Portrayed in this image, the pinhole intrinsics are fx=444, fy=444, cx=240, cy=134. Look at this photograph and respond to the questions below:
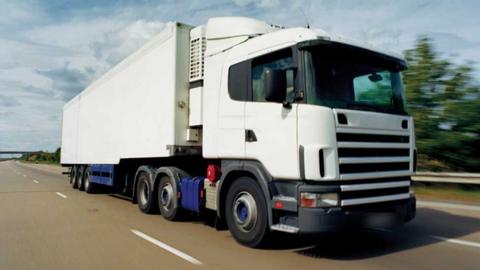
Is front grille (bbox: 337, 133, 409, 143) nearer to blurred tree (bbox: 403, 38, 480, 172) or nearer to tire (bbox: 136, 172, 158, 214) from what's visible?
tire (bbox: 136, 172, 158, 214)

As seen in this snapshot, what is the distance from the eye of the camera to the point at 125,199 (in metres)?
14.0

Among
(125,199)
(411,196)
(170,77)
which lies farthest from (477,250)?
(125,199)

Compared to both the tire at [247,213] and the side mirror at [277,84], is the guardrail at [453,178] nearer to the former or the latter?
the tire at [247,213]

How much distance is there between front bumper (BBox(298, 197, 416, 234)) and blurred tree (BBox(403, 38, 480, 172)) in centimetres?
1056

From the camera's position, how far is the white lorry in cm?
560

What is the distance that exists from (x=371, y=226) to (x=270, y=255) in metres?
1.40

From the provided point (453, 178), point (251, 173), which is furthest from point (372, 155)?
point (453, 178)

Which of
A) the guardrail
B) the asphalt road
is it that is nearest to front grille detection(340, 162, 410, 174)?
the asphalt road

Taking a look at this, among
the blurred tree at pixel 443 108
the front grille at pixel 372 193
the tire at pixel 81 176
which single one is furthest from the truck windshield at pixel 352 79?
the tire at pixel 81 176

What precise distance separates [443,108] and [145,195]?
11.6m

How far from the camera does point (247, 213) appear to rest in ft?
21.2

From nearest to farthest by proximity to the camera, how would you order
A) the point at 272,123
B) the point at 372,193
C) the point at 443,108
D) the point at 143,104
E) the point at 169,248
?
1. the point at 372,193
2. the point at 272,123
3. the point at 169,248
4. the point at 143,104
5. the point at 443,108

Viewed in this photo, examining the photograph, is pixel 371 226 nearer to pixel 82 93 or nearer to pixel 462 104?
pixel 462 104

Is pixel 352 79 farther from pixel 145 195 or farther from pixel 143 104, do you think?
pixel 145 195
